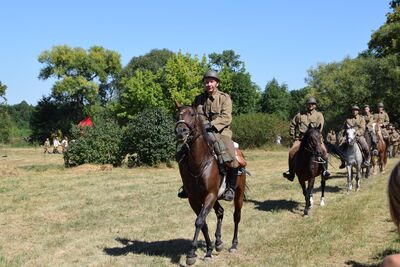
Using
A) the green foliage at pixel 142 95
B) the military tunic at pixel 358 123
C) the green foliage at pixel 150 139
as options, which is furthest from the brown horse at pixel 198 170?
the green foliage at pixel 142 95

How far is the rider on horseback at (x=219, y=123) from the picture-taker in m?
8.39

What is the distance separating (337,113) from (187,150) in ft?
143

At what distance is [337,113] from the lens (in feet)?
161

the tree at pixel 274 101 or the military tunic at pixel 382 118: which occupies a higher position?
the tree at pixel 274 101

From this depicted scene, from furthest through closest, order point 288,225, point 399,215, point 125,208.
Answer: point 125,208, point 288,225, point 399,215

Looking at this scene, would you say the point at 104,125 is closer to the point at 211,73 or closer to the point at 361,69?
the point at 211,73

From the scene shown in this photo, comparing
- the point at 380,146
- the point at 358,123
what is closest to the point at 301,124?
the point at 358,123

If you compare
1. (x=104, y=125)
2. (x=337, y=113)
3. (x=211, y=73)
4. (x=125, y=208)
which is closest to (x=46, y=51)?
(x=337, y=113)

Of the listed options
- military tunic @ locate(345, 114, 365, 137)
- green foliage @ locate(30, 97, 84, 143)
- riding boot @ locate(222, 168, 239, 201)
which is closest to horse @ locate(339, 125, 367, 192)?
military tunic @ locate(345, 114, 365, 137)

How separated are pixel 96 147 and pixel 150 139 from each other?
3106 millimetres

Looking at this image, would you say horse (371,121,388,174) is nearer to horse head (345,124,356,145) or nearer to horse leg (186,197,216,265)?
horse head (345,124,356,145)

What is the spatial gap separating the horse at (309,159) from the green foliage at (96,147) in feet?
48.8

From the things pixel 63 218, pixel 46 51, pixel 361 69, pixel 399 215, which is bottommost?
pixel 63 218

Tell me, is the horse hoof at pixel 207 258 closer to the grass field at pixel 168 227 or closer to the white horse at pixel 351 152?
the grass field at pixel 168 227
